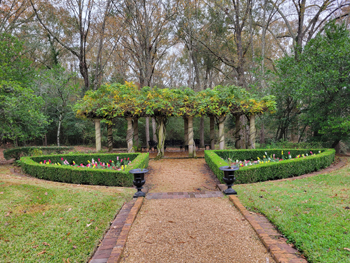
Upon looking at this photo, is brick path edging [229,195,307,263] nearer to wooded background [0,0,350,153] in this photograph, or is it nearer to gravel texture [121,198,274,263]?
gravel texture [121,198,274,263]

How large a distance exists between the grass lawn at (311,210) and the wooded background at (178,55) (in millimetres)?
4894

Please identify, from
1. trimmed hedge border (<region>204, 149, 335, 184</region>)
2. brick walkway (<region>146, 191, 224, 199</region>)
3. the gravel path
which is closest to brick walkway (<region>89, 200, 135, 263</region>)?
brick walkway (<region>146, 191, 224, 199</region>)

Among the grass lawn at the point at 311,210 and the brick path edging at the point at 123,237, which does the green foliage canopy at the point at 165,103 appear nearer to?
the grass lawn at the point at 311,210

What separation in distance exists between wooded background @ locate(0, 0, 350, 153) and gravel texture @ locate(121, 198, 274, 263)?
25.9 feet

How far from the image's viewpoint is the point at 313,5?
1298cm

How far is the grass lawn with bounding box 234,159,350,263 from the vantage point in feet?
8.21

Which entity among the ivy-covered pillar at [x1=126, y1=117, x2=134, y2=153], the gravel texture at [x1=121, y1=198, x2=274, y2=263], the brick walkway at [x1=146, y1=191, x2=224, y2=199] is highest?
the ivy-covered pillar at [x1=126, y1=117, x2=134, y2=153]

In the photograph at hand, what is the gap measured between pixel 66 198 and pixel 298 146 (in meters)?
11.6

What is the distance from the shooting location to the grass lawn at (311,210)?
8.21 feet

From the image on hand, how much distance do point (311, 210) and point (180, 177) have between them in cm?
431

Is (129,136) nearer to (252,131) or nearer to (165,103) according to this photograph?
(165,103)

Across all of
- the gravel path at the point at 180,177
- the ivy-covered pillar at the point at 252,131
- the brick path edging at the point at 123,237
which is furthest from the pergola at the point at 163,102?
the brick path edging at the point at 123,237

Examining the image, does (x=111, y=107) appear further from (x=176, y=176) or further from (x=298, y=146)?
(x=298, y=146)

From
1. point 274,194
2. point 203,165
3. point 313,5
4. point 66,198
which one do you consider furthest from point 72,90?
point 313,5
